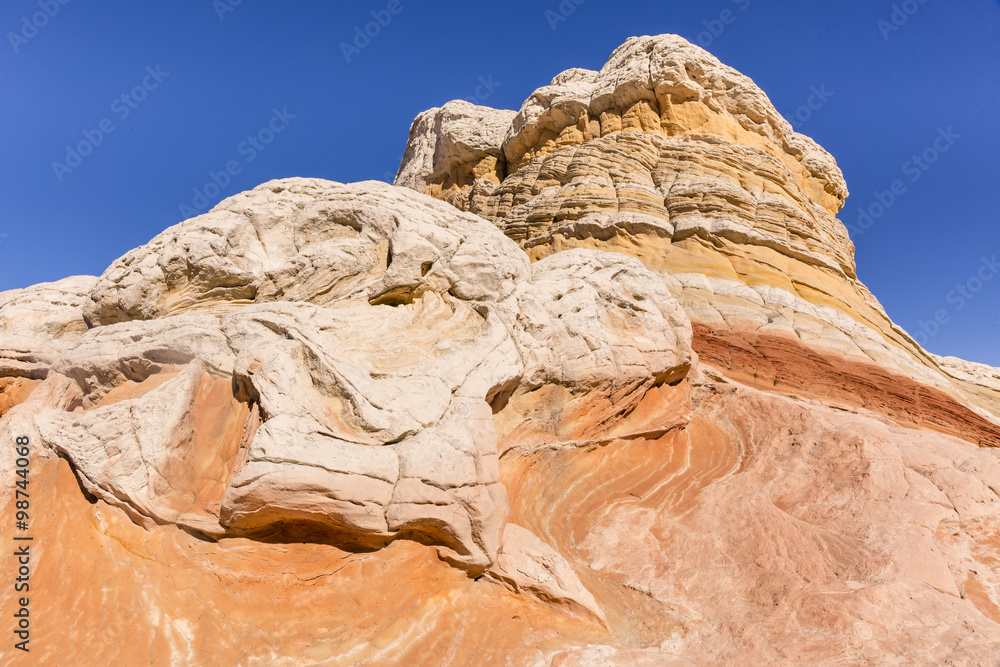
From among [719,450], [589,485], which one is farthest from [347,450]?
[719,450]

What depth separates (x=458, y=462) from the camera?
4824 mm

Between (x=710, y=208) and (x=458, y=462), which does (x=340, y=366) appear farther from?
(x=710, y=208)

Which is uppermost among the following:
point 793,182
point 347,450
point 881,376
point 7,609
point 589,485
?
point 793,182

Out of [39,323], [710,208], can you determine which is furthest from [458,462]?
[710,208]

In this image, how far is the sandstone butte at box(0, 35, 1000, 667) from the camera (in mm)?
4254

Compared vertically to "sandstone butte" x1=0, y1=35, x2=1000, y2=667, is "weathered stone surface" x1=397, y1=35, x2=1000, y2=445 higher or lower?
higher

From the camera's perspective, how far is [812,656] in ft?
13.4

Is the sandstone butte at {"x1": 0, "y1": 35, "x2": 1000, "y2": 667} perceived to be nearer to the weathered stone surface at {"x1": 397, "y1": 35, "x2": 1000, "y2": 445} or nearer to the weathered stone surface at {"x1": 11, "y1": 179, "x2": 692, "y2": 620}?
the weathered stone surface at {"x1": 11, "y1": 179, "x2": 692, "y2": 620}

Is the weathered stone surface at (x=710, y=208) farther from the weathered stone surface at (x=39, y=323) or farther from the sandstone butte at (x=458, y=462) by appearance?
the weathered stone surface at (x=39, y=323)

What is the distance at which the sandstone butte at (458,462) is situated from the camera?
167 inches

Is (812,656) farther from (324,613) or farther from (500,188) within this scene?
(500,188)


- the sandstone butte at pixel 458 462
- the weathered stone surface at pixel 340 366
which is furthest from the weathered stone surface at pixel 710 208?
the weathered stone surface at pixel 340 366

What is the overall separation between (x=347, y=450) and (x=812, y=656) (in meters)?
4.06

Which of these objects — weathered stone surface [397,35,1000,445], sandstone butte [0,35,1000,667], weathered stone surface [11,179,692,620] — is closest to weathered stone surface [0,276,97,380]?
sandstone butte [0,35,1000,667]
